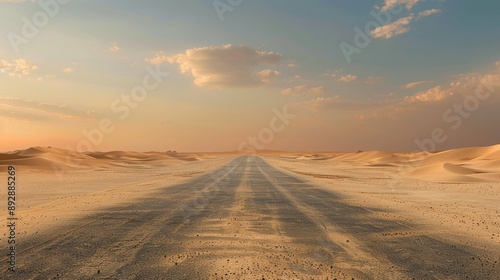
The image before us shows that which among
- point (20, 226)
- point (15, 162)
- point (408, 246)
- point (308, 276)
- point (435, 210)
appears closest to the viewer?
point (308, 276)

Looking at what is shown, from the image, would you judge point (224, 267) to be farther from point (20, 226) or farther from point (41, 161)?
point (41, 161)

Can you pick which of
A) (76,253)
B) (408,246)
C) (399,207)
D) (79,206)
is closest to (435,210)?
(399,207)

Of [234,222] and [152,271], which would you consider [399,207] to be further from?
[152,271]

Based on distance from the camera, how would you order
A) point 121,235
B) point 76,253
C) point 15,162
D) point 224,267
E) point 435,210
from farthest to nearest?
point 15,162, point 435,210, point 121,235, point 76,253, point 224,267

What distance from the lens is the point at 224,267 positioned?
7.57 m

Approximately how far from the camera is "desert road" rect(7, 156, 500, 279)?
287 inches

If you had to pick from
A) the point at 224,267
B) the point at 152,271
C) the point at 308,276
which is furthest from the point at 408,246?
the point at 152,271

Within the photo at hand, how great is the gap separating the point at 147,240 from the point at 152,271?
8.84 feet

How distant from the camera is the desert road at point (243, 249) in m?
7.29

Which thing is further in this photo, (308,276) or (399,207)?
(399,207)

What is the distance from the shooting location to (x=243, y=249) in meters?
8.99

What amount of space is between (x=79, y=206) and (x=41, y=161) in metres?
43.3

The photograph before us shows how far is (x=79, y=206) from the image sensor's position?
653 inches

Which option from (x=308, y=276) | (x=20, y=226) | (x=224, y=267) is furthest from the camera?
(x=20, y=226)
